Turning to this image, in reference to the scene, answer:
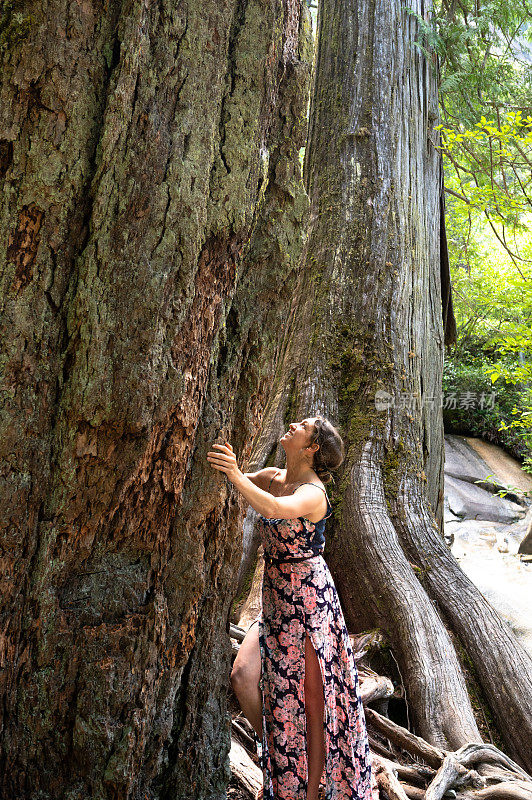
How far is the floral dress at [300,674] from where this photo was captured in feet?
8.38

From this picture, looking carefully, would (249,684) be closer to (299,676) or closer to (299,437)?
(299,676)

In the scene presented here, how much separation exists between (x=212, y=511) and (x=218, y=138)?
4.26 ft

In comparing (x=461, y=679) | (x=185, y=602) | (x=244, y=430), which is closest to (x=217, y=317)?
(x=244, y=430)

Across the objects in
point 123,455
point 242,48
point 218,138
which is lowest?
point 123,455

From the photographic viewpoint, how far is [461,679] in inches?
152

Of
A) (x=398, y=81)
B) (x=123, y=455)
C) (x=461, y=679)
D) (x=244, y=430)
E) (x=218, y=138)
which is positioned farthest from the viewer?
(x=398, y=81)

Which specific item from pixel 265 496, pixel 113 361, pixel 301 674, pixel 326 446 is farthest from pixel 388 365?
pixel 113 361

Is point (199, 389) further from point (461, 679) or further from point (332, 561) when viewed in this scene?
point (461, 679)

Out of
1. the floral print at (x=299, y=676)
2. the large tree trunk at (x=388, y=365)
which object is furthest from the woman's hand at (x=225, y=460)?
the large tree trunk at (x=388, y=365)

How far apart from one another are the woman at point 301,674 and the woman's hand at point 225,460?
0.32 metres

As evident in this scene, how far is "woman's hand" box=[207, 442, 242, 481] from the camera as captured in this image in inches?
86.9

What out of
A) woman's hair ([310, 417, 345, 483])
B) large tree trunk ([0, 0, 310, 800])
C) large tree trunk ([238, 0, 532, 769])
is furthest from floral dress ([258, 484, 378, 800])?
large tree trunk ([238, 0, 532, 769])

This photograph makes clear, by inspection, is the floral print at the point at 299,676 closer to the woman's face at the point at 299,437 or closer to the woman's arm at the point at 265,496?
the woman's arm at the point at 265,496

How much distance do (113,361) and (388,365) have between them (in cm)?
286
